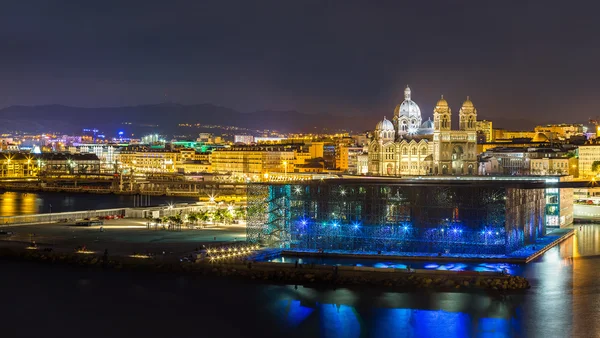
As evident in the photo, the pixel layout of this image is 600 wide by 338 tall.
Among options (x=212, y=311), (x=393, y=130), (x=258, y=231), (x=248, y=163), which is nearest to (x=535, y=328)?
(x=212, y=311)

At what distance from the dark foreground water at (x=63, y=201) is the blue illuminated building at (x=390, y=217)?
22.8 m

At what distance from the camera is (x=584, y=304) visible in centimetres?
2345

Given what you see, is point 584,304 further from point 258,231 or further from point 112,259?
point 112,259

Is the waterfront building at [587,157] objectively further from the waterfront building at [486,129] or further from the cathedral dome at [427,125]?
the waterfront building at [486,129]

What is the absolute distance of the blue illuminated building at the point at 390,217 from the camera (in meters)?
29.2

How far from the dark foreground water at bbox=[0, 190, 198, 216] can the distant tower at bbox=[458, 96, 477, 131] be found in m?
20.3

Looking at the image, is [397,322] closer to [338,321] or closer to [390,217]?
[338,321]

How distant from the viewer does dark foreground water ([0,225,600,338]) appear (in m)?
21.1

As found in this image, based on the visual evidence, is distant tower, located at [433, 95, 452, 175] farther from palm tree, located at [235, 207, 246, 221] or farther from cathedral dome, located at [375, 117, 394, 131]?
palm tree, located at [235, 207, 246, 221]

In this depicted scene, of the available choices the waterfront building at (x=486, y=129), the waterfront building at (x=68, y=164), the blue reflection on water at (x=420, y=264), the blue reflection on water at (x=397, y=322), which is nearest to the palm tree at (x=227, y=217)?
the blue reflection on water at (x=420, y=264)

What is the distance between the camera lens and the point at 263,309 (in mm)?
22922

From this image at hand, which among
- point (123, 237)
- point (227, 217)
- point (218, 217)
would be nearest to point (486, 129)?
point (227, 217)

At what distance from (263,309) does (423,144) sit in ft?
145

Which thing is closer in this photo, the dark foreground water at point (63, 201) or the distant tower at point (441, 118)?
the dark foreground water at point (63, 201)
